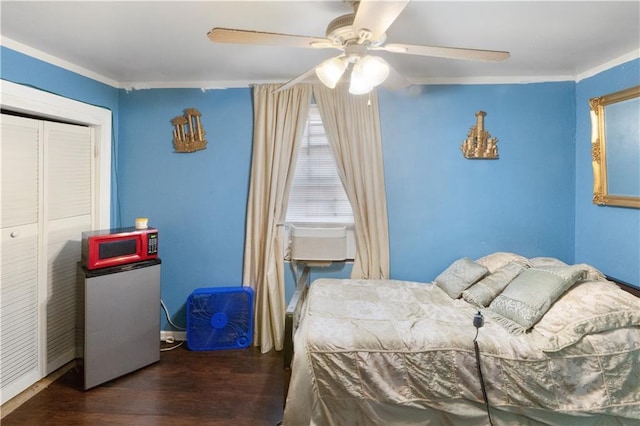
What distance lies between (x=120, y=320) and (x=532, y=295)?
8.79 feet

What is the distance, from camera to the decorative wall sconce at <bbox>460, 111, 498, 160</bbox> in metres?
2.88

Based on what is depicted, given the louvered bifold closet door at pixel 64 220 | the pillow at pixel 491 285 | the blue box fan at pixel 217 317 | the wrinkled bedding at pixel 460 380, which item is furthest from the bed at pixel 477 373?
the louvered bifold closet door at pixel 64 220

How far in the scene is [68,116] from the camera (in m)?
2.56

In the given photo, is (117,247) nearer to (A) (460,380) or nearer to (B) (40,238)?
(B) (40,238)

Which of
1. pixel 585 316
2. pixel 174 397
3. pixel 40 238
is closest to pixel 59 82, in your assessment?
pixel 40 238

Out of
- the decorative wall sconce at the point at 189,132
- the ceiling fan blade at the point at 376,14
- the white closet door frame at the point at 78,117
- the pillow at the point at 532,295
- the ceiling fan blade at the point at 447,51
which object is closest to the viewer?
the ceiling fan blade at the point at 376,14

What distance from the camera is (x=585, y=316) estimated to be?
72.2 inches

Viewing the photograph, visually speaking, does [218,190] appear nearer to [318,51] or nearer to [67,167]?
[67,167]

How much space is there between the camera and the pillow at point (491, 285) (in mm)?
2340

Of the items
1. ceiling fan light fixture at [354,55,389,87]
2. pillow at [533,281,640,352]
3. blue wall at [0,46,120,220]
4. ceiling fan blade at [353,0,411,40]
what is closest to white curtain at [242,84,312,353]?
blue wall at [0,46,120,220]

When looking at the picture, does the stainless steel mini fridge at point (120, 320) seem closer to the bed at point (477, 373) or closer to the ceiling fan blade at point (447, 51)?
the bed at point (477, 373)

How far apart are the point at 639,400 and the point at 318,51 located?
8.65 feet

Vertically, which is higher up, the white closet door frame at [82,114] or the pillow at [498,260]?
the white closet door frame at [82,114]

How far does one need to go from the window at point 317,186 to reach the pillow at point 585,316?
1628 millimetres
